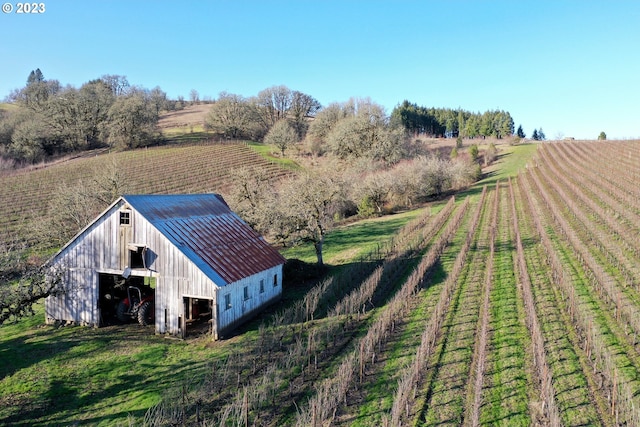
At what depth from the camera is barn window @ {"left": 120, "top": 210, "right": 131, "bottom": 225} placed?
62.3 ft

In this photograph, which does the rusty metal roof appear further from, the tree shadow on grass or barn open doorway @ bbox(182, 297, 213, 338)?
the tree shadow on grass

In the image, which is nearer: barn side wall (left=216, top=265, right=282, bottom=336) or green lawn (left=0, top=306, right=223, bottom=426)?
green lawn (left=0, top=306, right=223, bottom=426)

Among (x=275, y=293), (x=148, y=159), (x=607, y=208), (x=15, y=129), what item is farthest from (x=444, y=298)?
(x=15, y=129)

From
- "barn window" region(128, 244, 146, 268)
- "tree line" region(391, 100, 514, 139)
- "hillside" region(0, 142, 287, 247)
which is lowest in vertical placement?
"barn window" region(128, 244, 146, 268)

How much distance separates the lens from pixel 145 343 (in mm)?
17312

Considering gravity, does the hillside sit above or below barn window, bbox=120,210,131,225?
above

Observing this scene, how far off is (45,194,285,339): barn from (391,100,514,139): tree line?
4176 inches

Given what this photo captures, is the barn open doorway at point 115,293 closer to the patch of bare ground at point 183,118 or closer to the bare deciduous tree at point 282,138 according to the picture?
the bare deciduous tree at point 282,138

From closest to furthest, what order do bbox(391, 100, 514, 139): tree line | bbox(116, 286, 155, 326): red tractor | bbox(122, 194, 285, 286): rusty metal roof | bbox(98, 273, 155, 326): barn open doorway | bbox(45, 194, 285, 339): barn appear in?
bbox(45, 194, 285, 339): barn < bbox(122, 194, 285, 286): rusty metal roof < bbox(116, 286, 155, 326): red tractor < bbox(98, 273, 155, 326): barn open doorway < bbox(391, 100, 514, 139): tree line

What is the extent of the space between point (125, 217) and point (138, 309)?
430cm

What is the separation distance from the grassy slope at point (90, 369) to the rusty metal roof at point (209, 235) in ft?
10.7

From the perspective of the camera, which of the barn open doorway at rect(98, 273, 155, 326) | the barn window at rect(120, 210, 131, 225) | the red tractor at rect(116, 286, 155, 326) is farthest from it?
the barn open doorway at rect(98, 273, 155, 326)

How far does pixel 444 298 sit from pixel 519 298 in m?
3.70

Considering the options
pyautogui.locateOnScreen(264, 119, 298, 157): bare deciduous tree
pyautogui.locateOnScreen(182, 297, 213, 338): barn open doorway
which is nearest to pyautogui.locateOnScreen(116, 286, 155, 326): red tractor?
pyautogui.locateOnScreen(182, 297, 213, 338): barn open doorway
